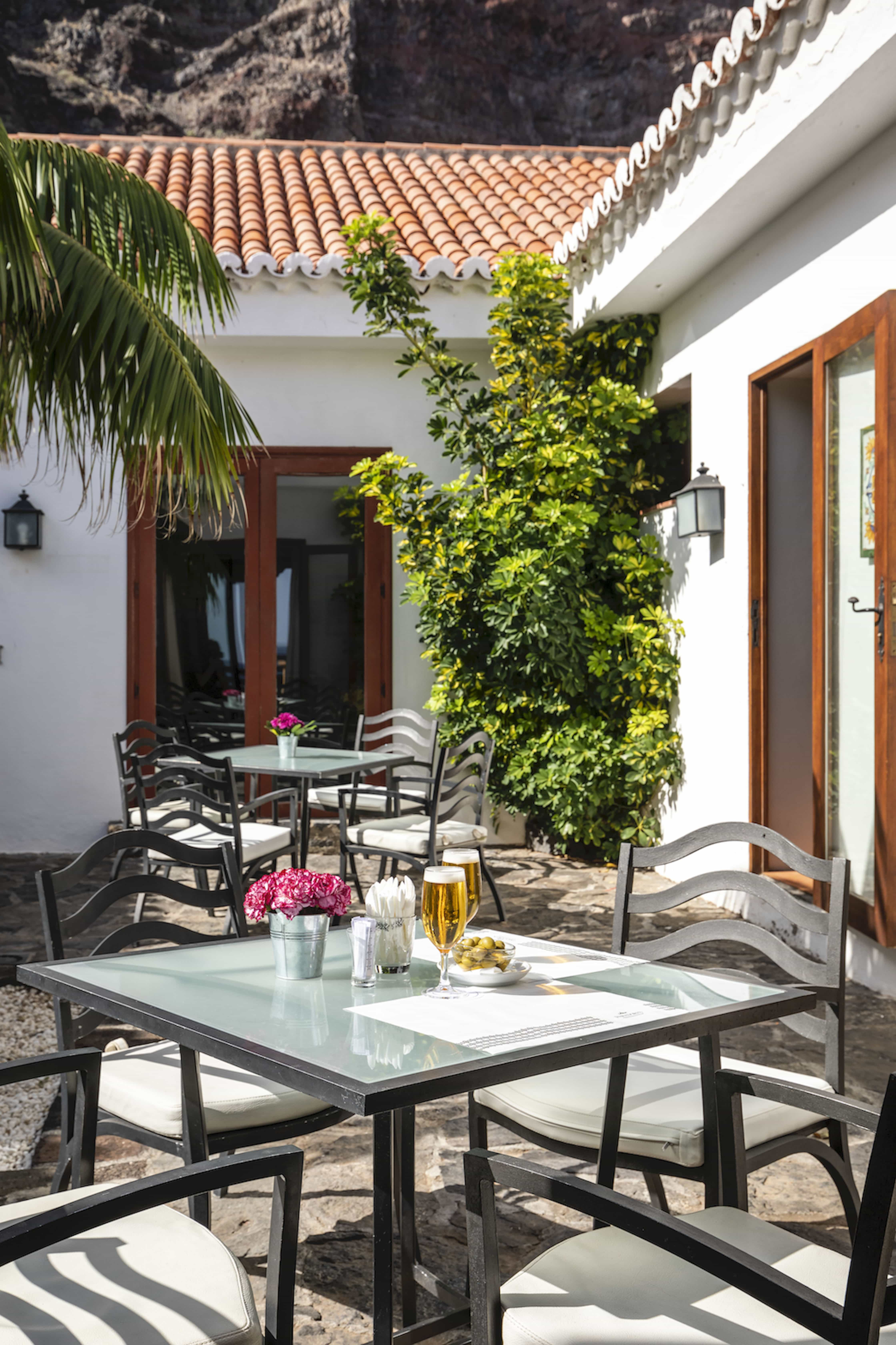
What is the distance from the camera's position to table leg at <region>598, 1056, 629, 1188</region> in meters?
1.91

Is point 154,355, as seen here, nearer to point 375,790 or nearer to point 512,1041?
point 375,790

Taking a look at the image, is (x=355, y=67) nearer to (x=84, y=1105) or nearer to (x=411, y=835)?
(x=411, y=835)

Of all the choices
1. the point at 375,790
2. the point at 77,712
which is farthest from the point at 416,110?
the point at 375,790

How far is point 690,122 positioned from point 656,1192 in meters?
4.58

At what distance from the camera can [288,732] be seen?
5.60 meters

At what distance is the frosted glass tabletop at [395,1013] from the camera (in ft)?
4.73

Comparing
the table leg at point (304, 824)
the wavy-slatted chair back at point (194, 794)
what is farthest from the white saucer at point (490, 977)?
the table leg at point (304, 824)

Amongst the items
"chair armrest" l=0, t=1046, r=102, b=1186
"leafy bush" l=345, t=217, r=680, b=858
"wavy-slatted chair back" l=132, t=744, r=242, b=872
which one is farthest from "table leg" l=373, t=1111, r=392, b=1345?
"leafy bush" l=345, t=217, r=680, b=858

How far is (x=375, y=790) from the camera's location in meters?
5.67

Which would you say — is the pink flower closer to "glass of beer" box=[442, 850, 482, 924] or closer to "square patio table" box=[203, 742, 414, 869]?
"square patio table" box=[203, 742, 414, 869]

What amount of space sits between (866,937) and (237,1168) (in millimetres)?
3487

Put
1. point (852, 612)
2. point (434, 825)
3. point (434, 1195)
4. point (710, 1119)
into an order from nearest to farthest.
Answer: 1. point (710, 1119)
2. point (434, 1195)
3. point (852, 612)
4. point (434, 825)

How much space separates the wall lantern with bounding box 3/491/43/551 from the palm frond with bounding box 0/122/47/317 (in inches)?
143

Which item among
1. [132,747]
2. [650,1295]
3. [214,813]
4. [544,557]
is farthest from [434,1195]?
[544,557]
